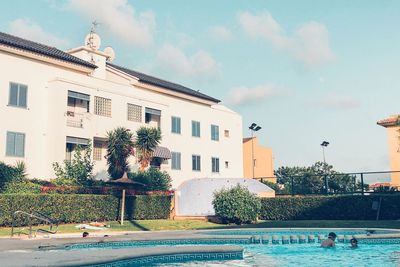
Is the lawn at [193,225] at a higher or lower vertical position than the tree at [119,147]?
lower

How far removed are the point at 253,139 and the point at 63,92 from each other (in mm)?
42857

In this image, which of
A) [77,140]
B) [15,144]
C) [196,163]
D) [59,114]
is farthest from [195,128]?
[15,144]

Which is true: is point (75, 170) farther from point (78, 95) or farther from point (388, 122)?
point (388, 122)

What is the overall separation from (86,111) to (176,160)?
39.4 feet

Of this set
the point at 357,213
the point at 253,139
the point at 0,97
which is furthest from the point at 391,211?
the point at 253,139

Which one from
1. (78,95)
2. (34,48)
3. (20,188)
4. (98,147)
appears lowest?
(20,188)

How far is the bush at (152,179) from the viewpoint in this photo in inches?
1521

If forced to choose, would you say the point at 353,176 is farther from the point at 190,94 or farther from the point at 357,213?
the point at 190,94

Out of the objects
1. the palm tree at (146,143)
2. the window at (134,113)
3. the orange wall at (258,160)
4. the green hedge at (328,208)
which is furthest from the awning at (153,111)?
the orange wall at (258,160)

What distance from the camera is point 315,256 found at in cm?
1750

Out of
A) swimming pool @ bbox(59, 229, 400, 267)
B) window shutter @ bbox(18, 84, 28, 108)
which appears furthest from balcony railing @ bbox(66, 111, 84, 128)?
swimming pool @ bbox(59, 229, 400, 267)

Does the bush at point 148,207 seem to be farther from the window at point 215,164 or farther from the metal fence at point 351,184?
the window at point 215,164

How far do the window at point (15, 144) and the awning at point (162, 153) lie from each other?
12.6 m

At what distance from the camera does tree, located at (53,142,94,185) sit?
33.9m
